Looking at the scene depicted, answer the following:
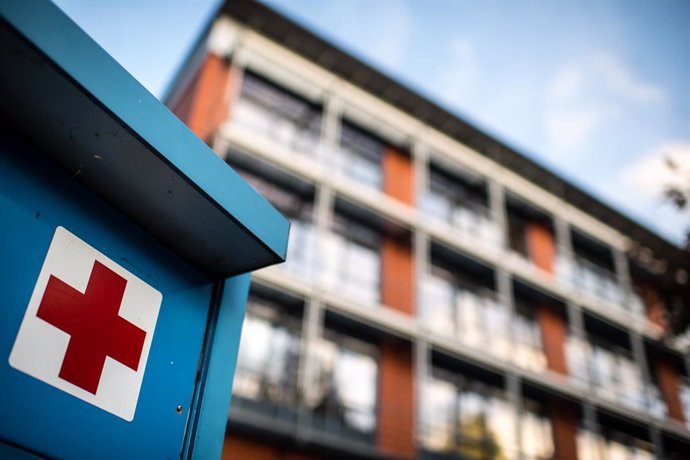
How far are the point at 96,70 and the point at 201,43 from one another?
13.2 metres

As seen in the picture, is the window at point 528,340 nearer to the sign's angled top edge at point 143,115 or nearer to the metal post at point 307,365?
the metal post at point 307,365

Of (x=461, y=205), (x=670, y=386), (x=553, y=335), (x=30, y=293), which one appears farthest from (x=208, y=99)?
(x=670, y=386)

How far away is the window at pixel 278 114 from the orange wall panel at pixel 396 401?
15.7 ft

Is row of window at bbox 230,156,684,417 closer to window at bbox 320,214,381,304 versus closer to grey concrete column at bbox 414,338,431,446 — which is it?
window at bbox 320,214,381,304

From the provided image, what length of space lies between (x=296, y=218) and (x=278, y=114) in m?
2.50

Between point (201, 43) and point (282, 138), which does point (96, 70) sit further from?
point (201, 43)

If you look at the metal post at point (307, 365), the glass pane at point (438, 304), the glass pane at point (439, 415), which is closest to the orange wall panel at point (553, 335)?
the glass pane at point (438, 304)

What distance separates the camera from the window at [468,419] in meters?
12.6

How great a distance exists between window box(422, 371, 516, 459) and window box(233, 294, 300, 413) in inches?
112

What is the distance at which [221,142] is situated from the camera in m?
11.7

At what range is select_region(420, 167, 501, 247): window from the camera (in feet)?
52.5

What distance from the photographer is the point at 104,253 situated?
181 cm

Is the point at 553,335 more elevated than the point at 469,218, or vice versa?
the point at 469,218

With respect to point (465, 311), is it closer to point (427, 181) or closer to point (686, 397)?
point (427, 181)
